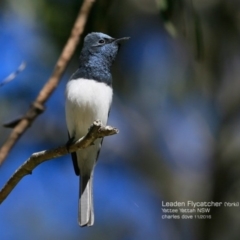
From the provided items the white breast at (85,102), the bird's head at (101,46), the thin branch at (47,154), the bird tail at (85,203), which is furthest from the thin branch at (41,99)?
the bird tail at (85,203)

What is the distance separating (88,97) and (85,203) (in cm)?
65

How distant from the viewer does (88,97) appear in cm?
289

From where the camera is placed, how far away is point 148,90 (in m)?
5.54

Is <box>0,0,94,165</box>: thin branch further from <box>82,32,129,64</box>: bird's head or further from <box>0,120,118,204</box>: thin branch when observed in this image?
<box>82,32,129,64</box>: bird's head

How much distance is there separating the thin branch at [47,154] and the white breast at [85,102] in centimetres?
63

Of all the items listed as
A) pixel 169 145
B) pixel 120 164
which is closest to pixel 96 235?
pixel 120 164

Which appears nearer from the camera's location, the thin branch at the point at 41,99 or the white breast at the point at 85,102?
the thin branch at the point at 41,99

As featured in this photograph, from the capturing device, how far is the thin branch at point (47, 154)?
1.91 meters

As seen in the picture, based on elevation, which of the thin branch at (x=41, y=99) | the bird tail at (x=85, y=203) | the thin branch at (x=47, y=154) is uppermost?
the thin branch at (x=41, y=99)

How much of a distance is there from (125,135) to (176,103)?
585 millimetres

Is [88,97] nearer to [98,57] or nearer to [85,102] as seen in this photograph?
[85,102]

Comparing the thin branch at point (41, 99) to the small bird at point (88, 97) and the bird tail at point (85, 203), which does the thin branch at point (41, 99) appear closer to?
the small bird at point (88, 97)

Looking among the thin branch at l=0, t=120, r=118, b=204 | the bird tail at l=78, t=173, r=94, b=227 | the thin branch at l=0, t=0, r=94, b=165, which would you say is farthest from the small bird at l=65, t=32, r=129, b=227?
the thin branch at l=0, t=0, r=94, b=165

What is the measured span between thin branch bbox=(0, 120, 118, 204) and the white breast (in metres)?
0.63
